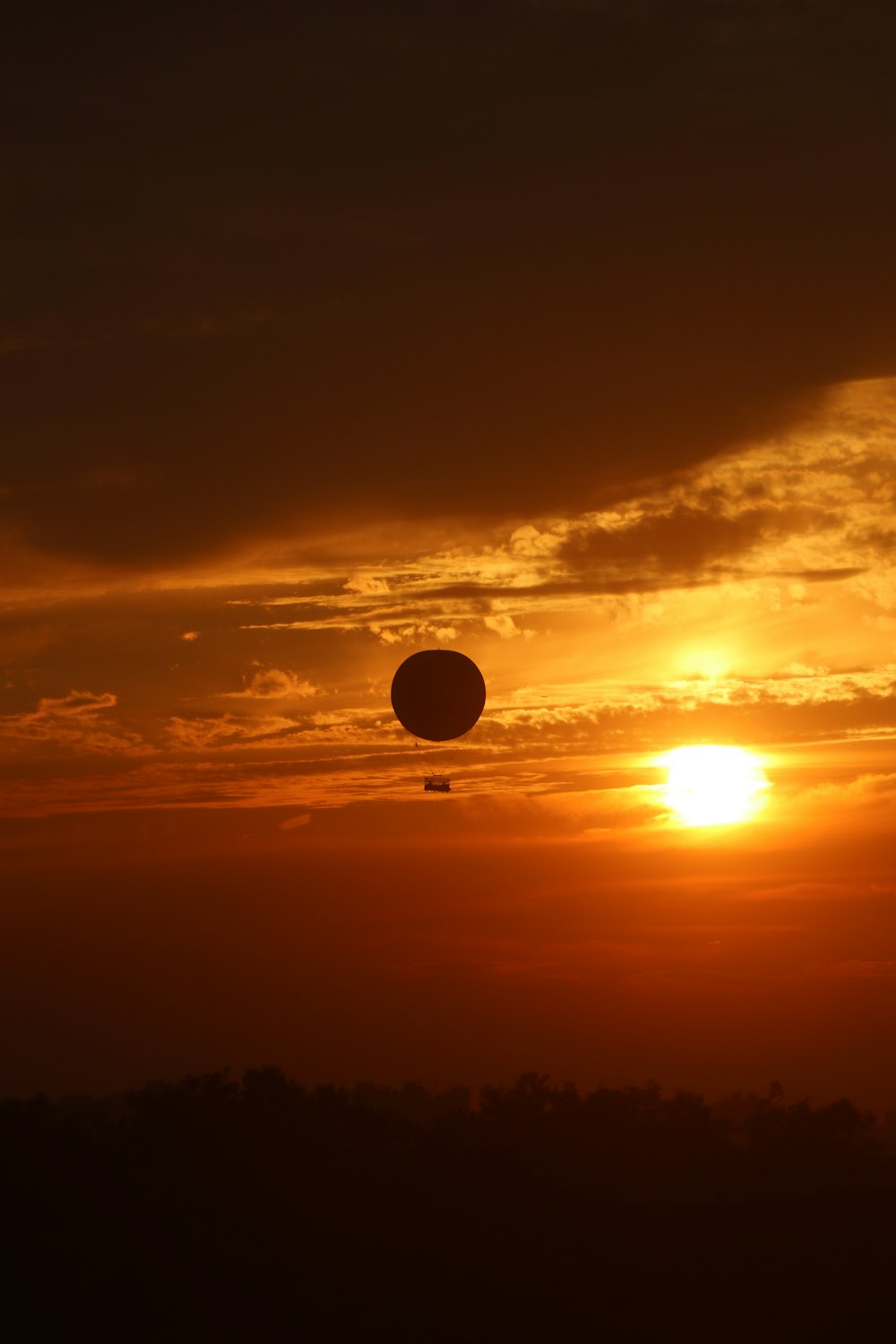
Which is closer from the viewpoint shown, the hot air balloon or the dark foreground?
the dark foreground

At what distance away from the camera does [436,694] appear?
149 ft

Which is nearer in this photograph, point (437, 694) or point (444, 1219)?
point (444, 1219)

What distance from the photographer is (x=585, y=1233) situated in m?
32.8

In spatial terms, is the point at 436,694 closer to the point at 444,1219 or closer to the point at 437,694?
the point at 437,694

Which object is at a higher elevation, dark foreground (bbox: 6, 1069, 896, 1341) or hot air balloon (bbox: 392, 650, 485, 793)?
hot air balloon (bbox: 392, 650, 485, 793)

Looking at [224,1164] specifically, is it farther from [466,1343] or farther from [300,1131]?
[466,1343]

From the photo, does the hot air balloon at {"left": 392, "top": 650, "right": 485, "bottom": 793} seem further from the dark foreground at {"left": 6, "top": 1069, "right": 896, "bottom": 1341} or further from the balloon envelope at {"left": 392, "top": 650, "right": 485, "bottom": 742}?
the dark foreground at {"left": 6, "top": 1069, "right": 896, "bottom": 1341}

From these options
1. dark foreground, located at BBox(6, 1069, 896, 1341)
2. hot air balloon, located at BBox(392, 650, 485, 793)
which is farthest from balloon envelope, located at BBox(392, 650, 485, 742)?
dark foreground, located at BBox(6, 1069, 896, 1341)

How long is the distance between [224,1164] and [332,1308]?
7908 millimetres

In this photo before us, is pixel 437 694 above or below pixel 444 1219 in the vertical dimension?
above

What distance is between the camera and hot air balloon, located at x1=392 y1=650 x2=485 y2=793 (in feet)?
149

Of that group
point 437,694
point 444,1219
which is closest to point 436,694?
point 437,694

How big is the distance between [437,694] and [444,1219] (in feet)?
56.3

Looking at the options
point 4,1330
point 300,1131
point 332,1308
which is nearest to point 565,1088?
point 300,1131
